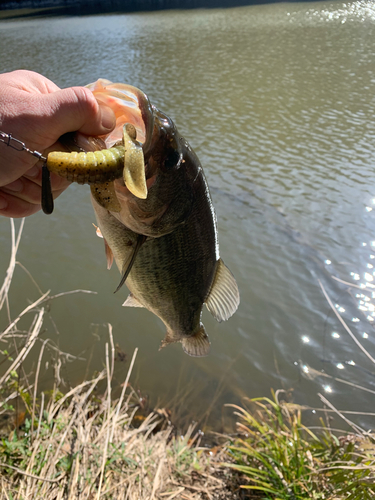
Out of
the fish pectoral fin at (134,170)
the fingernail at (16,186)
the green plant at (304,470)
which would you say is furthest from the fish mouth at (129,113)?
the green plant at (304,470)

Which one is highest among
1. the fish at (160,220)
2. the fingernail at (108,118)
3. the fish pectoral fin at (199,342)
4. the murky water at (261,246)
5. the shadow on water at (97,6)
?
the shadow on water at (97,6)

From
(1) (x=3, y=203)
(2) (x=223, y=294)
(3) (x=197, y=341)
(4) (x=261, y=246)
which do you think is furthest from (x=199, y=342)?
(4) (x=261, y=246)

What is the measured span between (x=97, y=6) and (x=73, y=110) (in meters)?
55.0

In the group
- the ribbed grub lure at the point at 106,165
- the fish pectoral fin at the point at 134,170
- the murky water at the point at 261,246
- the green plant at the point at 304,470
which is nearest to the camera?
the ribbed grub lure at the point at 106,165

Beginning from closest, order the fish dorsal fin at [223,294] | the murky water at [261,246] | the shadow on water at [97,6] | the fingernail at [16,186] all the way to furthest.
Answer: the fingernail at [16,186], the fish dorsal fin at [223,294], the murky water at [261,246], the shadow on water at [97,6]

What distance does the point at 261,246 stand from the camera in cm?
657

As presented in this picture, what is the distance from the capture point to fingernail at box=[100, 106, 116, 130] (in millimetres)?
1426

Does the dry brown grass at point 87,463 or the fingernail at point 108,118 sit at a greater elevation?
the fingernail at point 108,118

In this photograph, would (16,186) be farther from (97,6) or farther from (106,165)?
(97,6)

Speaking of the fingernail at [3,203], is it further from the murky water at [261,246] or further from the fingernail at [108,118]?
the murky water at [261,246]

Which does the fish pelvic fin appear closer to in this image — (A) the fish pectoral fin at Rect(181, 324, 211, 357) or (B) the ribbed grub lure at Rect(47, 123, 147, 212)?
(A) the fish pectoral fin at Rect(181, 324, 211, 357)

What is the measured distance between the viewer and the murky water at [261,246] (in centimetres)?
480

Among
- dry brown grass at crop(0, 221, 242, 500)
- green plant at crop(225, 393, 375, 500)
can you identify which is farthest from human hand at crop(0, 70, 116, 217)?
green plant at crop(225, 393, 375, 500)

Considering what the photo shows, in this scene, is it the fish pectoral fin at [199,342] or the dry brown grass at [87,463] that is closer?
the fish pectoral fin at [199,342]
